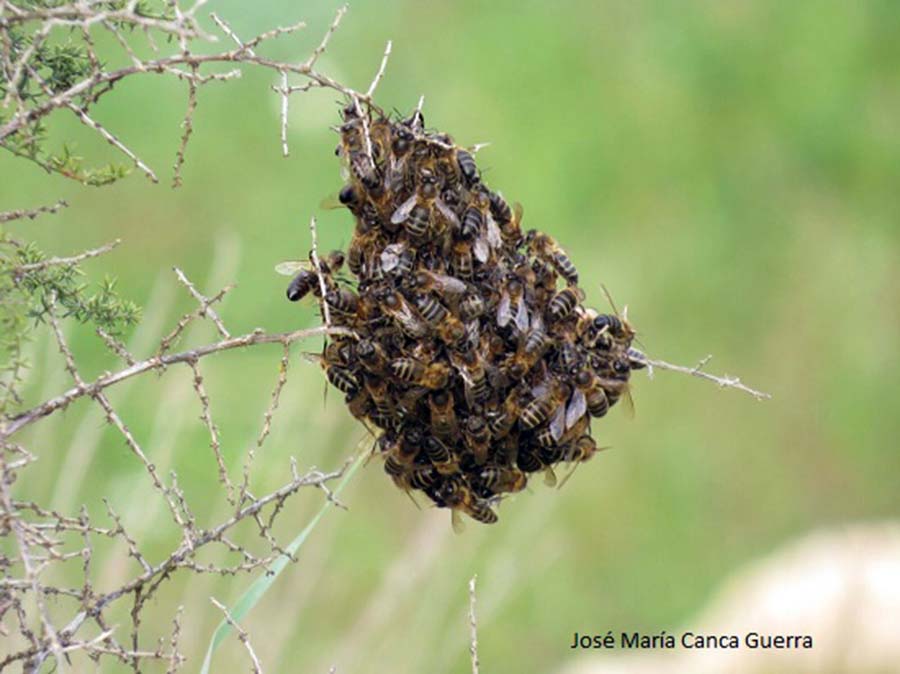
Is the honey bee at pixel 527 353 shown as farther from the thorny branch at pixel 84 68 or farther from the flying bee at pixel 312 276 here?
the thorny branch at pixel 84 68

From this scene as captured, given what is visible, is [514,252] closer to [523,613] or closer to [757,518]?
[523,613]

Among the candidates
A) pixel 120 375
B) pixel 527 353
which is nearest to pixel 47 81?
pixel 120 375

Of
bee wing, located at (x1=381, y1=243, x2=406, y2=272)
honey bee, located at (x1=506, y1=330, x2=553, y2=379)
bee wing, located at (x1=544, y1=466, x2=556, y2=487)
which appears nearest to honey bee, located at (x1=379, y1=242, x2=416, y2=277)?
bee wing, located at (x1=381, y1=243, x2=406, y2=272)

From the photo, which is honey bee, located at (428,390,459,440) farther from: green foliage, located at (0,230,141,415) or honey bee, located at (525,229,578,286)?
green foliage, located at (0,230,141,415)

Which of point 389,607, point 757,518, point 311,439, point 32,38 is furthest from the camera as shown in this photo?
point 757,518

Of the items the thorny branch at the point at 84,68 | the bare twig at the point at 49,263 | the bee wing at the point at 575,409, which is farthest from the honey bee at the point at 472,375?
the bare twig at the point at 49,263

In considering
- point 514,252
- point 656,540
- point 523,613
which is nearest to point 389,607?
point 514,252

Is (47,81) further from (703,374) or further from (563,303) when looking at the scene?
(703,374)
